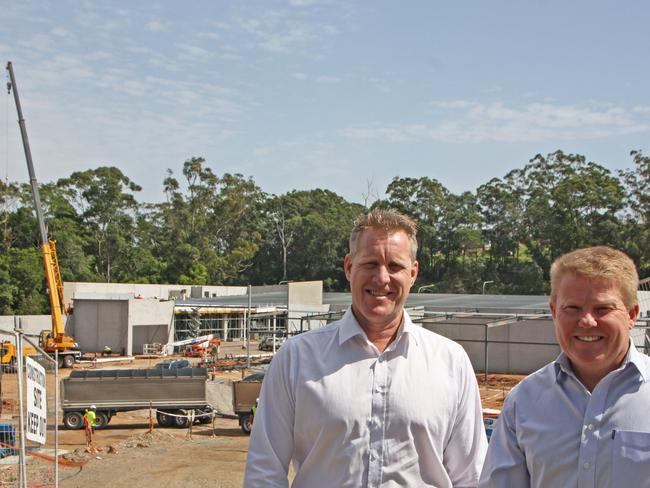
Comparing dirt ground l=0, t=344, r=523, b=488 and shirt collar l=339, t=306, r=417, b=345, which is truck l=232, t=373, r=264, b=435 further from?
shirt collar l=339, t=306, r=417, b=345

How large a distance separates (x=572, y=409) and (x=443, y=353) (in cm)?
83

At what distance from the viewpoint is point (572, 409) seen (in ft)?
10.1

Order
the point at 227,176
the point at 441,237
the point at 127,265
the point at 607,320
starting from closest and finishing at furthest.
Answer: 1. the point at 607,320
2. the point at 127,265
3. the point at 441,237
4. the point at 227,176

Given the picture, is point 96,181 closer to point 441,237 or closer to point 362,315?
point 441,237

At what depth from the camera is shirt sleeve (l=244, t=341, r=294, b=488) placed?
3.53 metres

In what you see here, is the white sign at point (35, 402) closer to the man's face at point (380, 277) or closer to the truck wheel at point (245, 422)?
the man's face at point (380, 277)

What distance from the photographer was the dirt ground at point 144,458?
16656 mm

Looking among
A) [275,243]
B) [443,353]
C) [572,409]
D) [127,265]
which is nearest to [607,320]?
[572,409]

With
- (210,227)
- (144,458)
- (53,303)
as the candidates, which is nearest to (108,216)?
(210,227)

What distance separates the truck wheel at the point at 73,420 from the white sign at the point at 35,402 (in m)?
14.9

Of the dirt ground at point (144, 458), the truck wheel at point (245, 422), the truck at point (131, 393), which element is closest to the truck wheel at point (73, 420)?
the truck at point (131, 393)

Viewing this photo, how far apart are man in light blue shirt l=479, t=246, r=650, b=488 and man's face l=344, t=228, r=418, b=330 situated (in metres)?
0.78

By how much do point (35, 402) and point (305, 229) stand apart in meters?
79.4

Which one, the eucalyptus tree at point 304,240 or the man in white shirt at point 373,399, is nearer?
the man in white shirt at point 373,399
